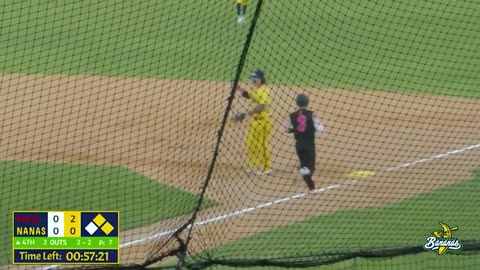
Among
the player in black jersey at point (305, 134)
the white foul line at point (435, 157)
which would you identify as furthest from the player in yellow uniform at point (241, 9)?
the player in black jersey at point (305, 134)

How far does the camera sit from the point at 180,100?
1519cm

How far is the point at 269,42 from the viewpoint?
17.9 meters

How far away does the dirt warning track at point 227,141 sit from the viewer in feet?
36.1

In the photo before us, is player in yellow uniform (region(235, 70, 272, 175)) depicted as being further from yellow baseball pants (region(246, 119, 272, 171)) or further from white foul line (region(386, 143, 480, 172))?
white foul line (region(386, 143, 480, 172))

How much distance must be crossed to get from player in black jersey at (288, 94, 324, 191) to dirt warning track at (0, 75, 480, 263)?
31 cm

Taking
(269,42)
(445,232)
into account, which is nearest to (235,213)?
(445,232)

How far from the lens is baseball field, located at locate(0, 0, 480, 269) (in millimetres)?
10172

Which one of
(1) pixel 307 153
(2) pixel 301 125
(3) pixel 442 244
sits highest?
(2) pixel 301 125

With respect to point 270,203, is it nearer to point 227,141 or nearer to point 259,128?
point 259,128

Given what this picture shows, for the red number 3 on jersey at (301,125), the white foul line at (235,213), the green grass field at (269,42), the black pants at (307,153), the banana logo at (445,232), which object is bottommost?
the banana logo at (445,232)
